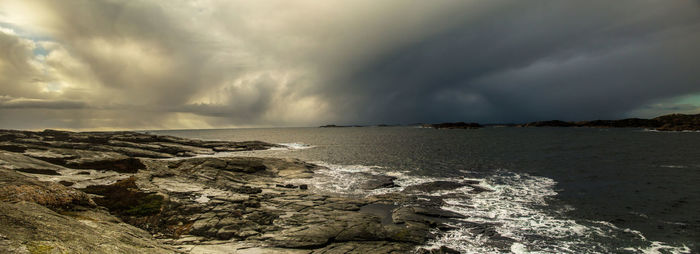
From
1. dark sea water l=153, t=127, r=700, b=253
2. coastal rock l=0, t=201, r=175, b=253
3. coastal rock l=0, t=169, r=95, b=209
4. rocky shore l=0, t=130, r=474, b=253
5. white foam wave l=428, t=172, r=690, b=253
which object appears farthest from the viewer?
dark sea water l=153, t=127, r=700, b=253

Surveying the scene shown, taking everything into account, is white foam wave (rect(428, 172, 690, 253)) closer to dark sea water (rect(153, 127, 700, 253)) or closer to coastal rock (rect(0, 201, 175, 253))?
dark sea water (rect(153, 127, 700, 253))

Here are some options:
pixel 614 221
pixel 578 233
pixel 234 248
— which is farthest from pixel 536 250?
pixel 234 248

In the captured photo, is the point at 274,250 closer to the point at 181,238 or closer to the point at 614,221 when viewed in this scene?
the point at 181,238

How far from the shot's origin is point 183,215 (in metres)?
18.7

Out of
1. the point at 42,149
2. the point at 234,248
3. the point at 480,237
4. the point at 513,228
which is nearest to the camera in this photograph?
the point at 234,248

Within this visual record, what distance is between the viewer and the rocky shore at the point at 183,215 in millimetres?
10312

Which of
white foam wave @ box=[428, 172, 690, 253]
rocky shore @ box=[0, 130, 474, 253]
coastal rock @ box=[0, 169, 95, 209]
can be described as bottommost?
white foam wave @ box=[428, 172, 690, 253]

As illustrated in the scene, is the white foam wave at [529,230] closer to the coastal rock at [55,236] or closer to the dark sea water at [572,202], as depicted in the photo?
the dark sea water at [572,202]

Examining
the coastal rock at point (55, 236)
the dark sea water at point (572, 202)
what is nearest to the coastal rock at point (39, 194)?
the coastal rock at point (55, 236)

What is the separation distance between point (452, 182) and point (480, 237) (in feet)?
56.4

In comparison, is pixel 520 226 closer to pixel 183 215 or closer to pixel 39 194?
pixel 183 215

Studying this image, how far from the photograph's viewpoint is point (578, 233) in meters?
18.9

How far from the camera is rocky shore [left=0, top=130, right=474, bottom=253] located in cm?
1031

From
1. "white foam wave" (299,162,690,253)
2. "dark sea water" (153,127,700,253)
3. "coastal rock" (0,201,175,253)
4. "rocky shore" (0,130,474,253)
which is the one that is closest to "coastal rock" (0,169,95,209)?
"rocky shore" (0,130,474,253)
